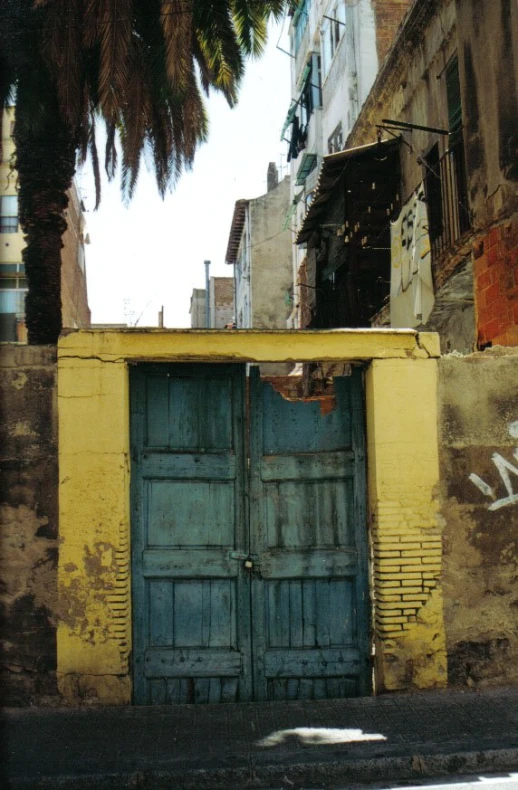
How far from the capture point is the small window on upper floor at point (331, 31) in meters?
20.1

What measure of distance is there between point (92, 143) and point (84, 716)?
853cm

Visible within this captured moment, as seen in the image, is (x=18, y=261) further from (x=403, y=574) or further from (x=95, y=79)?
(x=403, y=574)

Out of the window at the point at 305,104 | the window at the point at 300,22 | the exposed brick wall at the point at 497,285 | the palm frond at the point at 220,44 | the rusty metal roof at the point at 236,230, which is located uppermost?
A: the window at the point at 300,22

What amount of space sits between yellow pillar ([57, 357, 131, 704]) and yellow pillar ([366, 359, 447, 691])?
179 centimetres

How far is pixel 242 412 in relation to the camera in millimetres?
6230

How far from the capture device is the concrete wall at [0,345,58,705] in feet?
19.1

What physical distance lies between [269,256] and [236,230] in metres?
4.46

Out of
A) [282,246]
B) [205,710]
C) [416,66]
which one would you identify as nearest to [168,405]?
[205,710]

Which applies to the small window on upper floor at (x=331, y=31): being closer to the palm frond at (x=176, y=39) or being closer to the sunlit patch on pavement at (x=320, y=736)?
the palm frond at (x=176, y=39)

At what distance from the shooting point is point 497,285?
363 inches

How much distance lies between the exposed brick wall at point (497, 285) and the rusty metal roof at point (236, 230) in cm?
2774

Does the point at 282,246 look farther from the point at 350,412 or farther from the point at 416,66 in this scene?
the point at 350,412

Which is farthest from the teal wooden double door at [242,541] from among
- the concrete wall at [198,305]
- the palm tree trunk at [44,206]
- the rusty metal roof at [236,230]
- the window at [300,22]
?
the concrete wall at [198,305]

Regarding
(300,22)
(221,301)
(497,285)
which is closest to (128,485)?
(497,285)
